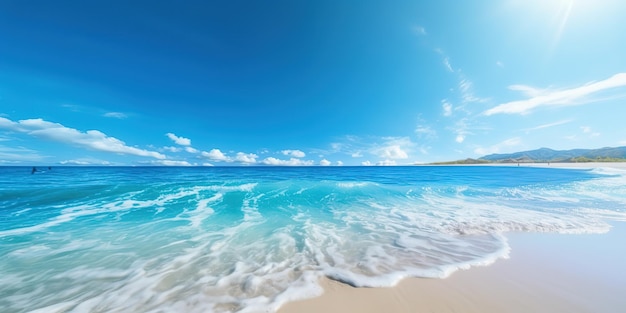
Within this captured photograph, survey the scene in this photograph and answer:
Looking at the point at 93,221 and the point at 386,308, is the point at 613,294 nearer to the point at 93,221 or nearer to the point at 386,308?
the point at 386,308

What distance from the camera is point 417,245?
5.48 m

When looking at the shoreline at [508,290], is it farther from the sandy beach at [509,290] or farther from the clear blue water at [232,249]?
the clear blue water at [232,249]

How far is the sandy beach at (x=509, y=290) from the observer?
3.06 meters

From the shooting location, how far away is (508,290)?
338cm

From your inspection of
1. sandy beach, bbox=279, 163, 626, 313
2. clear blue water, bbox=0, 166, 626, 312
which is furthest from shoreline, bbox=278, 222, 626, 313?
clear blue water, bbox=0, 166, 626, 312

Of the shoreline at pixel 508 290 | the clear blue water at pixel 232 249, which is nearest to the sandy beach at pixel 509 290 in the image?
the shoreline at pixel 508 290

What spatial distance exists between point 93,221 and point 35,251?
300 centimetres

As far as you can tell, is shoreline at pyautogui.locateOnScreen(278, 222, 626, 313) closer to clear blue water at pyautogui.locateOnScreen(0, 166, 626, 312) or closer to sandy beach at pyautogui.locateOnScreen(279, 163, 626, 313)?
sandy beach at pyautogui.locateOnScreen(279, 163, 626, 313)

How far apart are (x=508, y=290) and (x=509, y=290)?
0.02 meters

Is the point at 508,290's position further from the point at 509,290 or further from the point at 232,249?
the point at 232,249

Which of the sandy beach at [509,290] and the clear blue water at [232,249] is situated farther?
the clear blue water at [232,249]

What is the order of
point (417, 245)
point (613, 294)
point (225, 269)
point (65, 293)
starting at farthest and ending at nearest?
point (417, 245), point (225, 269), point (65, 293), point (613, 294)

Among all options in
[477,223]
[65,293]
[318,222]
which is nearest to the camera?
[65,293]

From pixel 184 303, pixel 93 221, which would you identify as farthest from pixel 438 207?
pixel 93 221
